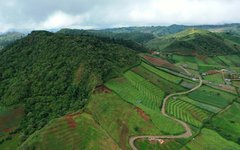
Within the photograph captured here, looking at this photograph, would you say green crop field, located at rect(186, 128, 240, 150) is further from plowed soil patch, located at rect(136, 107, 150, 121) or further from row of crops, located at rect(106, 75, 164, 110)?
row of crops, located at rect(106, 75, 164, 110)

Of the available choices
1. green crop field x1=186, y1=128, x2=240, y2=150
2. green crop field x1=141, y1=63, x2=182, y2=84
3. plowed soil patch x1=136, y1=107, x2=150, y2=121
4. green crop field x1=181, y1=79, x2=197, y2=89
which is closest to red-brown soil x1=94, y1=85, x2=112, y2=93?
plowed soil patch x1=136, y1=107, x2=150, y2=121

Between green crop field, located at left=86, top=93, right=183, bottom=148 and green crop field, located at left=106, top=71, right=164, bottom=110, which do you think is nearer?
green crop field, located at left=86, top=93, right=183, bottom=148

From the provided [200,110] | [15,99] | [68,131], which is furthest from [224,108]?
[15,99]

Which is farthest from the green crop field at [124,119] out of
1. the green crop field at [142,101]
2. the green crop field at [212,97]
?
the green crop field at [212,97]

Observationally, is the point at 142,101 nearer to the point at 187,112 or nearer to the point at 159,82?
the point at 187,112

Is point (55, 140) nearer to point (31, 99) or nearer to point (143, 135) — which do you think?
point (143, 135)

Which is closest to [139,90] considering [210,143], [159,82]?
[159,82]

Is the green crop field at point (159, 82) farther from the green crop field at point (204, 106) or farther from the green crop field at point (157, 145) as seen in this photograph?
the green crop field at point (157, 145)
